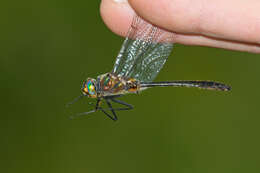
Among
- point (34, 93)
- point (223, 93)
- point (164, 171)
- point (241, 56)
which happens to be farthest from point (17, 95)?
point (241, 56)

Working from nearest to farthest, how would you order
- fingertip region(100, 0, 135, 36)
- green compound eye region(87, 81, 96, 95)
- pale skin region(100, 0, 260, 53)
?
pale skin region(100, 0, 260, 53), fingertip region(100, 0, 135, 36), green compound eye region(87, 81, 96, 95)

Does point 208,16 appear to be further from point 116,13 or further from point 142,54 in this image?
point 142,54

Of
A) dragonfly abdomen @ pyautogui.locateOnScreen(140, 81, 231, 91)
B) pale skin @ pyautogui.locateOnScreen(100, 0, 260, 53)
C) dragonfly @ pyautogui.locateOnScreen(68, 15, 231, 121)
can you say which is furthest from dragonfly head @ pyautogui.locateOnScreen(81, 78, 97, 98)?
pale skin @ pyautogui.locateOnScreen(100, 0, 260, 53)

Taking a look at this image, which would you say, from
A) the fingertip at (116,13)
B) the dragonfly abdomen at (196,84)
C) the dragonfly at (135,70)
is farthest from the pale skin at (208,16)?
the dragonfly abdomen at (196,84)

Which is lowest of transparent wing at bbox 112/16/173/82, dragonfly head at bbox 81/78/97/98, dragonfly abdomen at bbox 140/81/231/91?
dragonfly head at bbox 81/78/97/98

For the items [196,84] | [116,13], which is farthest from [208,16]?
[196,84]

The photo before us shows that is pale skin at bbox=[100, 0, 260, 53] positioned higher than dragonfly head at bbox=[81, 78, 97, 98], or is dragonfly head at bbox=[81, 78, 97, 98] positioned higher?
pale skin at bbox=[100, 0, 260, 53]

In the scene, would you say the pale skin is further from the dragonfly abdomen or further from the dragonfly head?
the dragonfly head

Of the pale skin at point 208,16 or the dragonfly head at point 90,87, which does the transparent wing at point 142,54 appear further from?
the pale skin at point 208,16
